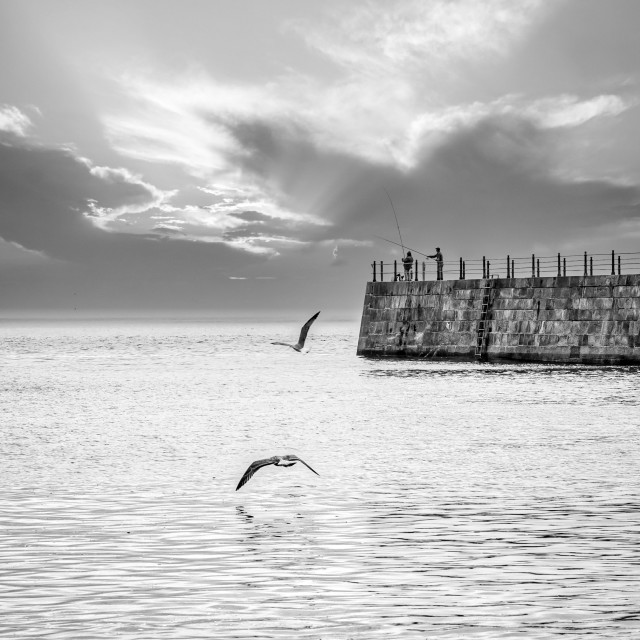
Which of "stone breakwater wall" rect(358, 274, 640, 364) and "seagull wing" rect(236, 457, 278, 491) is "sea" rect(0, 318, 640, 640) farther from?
"stone breakwater wall" rect(358, 274, 640, 364)

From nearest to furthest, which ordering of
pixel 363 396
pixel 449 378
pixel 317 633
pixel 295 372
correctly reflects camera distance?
1. pixel 317 633
2. pixel 363 396
3. pixel 449 378
4. pixel 295 372

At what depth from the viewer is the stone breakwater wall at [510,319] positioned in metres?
55.6

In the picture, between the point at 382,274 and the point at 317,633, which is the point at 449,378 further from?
the point at 317,633

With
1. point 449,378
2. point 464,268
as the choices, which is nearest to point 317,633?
point 449,378

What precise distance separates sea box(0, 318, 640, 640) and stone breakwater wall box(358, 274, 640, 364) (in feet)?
55.3

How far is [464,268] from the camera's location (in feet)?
206

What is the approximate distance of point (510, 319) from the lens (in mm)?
59375

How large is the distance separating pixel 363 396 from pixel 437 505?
1070 inches

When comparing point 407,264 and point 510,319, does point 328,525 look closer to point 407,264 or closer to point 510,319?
point 510,319

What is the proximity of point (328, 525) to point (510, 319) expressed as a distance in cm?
4338

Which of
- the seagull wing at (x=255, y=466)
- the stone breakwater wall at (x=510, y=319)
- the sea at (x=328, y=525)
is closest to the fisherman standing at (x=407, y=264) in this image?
the stone breakwater wall at (x=510, y=319)

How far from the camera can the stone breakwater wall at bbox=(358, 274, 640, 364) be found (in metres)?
55.6

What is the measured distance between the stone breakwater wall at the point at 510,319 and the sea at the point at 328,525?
16855 mm

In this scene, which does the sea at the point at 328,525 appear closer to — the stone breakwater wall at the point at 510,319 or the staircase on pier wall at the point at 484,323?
the stone breakwater wall at the point at 510,319
